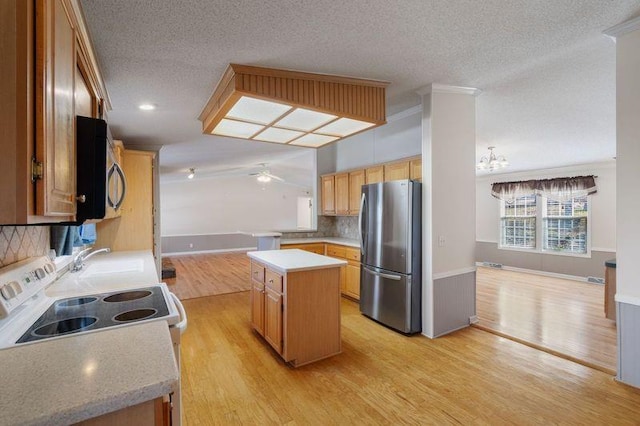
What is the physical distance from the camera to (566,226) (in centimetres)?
618

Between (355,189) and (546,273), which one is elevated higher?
(355,189)

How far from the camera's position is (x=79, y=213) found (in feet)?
3.95

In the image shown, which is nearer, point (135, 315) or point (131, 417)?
point (131, 417)

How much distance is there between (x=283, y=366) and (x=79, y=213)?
1913 millimetres

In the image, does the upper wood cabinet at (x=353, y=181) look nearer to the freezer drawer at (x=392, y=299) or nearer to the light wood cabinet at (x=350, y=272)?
the light wood cabinet at (x=350, y=272)

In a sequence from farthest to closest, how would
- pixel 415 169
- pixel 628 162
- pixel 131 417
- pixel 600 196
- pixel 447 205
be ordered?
pixel 600 196, pixel 415 169, pixel 447 205, pixel 628 162, pixel 131 417

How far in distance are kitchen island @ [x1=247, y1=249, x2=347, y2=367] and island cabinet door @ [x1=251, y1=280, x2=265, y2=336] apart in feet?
0.36

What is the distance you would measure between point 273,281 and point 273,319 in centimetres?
33

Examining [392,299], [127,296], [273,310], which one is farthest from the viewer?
[392,299]

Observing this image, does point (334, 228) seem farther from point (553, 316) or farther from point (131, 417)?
point (131, 417)

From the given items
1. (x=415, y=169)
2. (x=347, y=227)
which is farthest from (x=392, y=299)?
(x=347, y=227)

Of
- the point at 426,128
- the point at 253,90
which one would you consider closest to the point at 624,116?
the point at 426,128

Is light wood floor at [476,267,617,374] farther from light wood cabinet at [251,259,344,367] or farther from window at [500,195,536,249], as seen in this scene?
light wood cabinet at [251,259,344,367]

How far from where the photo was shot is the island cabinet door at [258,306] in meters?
2.94
